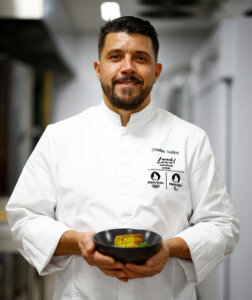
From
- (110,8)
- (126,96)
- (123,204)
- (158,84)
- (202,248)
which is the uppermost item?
(110,8)

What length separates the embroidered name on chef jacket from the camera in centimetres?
102

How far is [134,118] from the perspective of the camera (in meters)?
1.09

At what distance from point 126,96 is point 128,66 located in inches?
3.3

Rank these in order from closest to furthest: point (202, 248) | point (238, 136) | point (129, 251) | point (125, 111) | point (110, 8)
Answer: point (129, 251)
point (202, 248)
point (125, 111)
point (238, 136)
point (110, 8)

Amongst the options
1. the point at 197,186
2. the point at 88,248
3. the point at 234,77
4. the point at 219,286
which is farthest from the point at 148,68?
the point at 219,286

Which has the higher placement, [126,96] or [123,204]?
[126,96]

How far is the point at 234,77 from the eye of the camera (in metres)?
1.92

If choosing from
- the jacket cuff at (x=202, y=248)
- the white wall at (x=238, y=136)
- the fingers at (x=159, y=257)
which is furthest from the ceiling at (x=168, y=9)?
the fingers at (x=159, y=257)

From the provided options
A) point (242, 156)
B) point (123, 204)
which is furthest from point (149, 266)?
point (242, 156)

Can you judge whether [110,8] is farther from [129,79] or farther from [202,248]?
[202,248]

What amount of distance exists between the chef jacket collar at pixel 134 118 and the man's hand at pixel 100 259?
0.37 m

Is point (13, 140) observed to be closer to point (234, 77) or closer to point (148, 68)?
point (234, 77)

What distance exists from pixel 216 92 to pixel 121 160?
128 centimetres

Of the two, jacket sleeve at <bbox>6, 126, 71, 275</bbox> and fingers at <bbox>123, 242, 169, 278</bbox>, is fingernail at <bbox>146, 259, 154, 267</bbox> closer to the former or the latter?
fingers at <bbox>123, 242, 169, 278</bbox>
